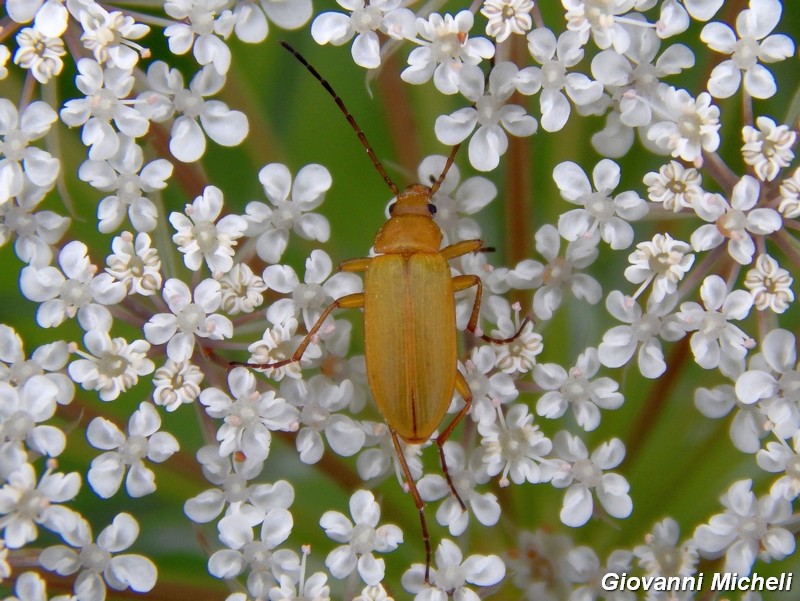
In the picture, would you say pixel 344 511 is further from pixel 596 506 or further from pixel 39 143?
pixel 39 143

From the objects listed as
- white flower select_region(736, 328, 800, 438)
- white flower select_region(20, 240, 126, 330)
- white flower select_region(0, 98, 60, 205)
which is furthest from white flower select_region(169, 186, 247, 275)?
white flower select_region(736, 328, 800, 438)

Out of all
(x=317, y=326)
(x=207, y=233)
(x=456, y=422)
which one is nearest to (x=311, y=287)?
(x=317, y=326)

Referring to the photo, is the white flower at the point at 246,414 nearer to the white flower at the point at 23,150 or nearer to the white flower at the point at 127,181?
the white flower at the point at 127,181

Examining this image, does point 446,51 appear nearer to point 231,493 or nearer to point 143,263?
point 143,263

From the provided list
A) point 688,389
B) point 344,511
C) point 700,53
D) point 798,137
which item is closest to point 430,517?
point 344,511

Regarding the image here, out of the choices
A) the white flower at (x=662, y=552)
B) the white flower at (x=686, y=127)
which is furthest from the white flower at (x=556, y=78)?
the white flower at (x=662, y=552)

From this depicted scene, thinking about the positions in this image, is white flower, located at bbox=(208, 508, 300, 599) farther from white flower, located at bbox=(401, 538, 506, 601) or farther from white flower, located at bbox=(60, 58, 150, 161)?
white flower, located at bbox=(60, 58, 150, 161)

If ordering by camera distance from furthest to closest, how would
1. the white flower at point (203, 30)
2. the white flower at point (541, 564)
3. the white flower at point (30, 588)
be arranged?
the white flower at point (541, 564), the white flower at point (203, 30), the white flower at point (30, 588)

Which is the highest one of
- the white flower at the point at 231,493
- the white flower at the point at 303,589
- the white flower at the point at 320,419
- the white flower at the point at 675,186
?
the white flower at the point at 675,186
